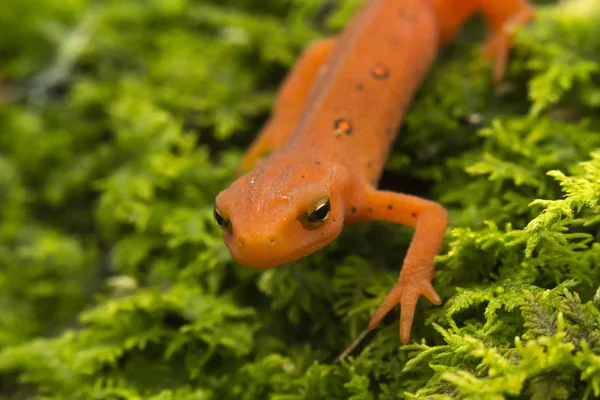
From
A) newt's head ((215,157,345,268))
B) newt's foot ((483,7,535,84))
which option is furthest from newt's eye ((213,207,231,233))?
newt's foot ((483,7,535,84))

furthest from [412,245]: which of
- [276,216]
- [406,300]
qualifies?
[276,216]

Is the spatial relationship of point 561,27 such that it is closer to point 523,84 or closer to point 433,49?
point 523,84

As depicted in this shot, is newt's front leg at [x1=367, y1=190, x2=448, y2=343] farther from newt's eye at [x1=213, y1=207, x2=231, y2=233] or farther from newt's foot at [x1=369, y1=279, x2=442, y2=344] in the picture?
newt's eye at [x1=213, y1=207, x2=231, y2=233]

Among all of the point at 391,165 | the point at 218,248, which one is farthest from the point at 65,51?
the point at 391,165

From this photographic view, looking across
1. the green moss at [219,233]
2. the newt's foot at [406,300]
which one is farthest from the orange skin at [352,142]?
the green moss at [219,233]

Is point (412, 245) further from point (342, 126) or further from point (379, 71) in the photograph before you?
point (379, 71)
